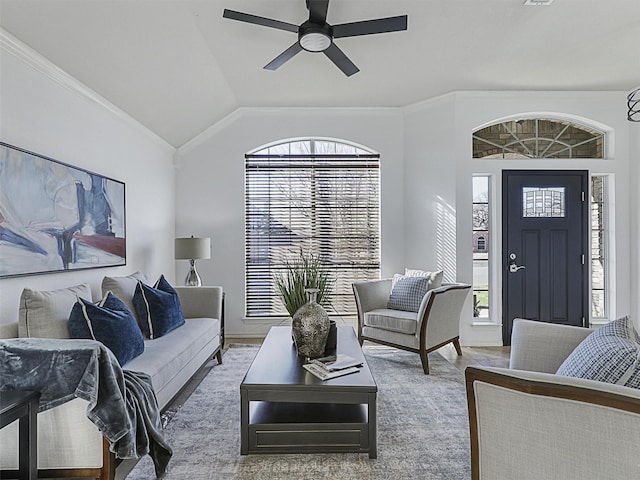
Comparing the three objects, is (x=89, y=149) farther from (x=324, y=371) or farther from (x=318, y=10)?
(x=324, y=371)

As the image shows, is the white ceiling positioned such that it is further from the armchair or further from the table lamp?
the armchair

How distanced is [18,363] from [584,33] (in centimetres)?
429

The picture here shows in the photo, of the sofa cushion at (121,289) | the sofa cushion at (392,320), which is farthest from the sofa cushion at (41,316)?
the sofa cushion at (392,320)

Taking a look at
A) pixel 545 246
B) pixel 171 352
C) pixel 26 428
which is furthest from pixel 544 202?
pixel 26 428

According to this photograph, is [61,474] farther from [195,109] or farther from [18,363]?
[195,109]

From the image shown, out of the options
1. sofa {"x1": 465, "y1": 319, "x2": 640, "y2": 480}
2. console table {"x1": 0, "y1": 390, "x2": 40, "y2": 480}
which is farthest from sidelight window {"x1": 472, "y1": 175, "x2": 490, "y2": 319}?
console table {"x1": 0, "y1": 390, "x2": 40, "y2": 480}

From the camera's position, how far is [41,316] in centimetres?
216

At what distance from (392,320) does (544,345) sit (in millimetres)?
1823

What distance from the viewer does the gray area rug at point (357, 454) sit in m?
2.02

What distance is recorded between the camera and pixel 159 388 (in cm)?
236

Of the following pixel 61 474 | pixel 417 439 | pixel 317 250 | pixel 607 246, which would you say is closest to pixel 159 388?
pixel 61 474

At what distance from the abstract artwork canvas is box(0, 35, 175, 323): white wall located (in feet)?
0.27

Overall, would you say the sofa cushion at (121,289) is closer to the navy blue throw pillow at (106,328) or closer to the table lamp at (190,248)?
the navy blue throw pillow at (106,328)

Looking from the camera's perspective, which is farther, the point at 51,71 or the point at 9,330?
the point at 51,71
